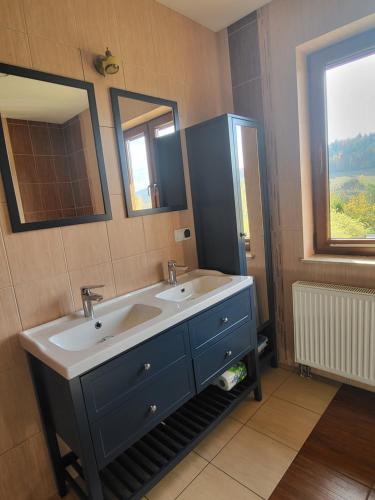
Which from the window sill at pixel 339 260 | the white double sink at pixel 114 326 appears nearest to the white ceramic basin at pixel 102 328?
the white double sink at pixel 114 326

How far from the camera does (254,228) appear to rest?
6.77 feet

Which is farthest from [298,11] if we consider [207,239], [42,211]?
[42,211]

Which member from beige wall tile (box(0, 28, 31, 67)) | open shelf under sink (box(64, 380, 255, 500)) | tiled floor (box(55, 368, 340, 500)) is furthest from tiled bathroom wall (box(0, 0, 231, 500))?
tiled floor (box(55, 368, 340, 500))

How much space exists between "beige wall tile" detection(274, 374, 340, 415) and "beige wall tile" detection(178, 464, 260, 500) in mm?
684

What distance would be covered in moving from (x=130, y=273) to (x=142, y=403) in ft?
2.35

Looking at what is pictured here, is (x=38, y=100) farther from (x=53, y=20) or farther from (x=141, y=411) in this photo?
(x=141, y=411)

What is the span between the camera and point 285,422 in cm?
177

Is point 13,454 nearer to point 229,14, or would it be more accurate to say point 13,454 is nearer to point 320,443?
point 320,443

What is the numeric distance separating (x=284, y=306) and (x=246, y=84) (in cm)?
162

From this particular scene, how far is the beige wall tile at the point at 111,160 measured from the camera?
1.60 m

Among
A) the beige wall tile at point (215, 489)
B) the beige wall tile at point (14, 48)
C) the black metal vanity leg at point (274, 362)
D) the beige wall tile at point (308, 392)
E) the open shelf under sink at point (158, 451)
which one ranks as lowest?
the beige wall tile at point (215, 489)

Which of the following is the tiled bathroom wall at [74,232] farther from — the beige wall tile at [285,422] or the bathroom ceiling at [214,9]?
the beige wall tile at [285,422]

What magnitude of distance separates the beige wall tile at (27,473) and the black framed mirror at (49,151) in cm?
101

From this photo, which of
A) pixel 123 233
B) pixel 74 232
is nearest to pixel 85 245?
pixel 74 232
